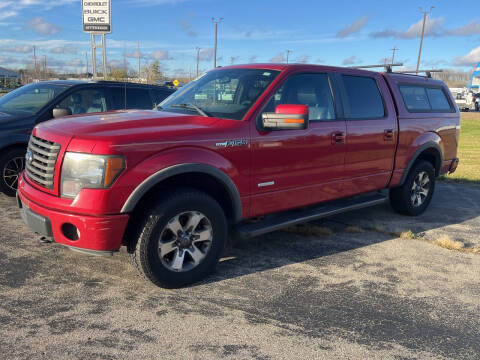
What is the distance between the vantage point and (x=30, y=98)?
6547 mm

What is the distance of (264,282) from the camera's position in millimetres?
3756

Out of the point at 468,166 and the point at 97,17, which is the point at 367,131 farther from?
the point at 97,17

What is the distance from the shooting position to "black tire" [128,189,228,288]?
10.9ft

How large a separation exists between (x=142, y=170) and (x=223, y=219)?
91 cm

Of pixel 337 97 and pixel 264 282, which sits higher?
pixel 337 97

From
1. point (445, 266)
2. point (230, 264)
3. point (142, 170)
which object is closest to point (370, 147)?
point (445, 266)

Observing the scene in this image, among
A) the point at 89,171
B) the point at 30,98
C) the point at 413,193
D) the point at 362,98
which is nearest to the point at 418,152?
the point at 413,193

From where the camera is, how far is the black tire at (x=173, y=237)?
331 cm

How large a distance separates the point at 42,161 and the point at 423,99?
509cm

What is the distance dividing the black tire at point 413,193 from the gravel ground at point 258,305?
1181 mm

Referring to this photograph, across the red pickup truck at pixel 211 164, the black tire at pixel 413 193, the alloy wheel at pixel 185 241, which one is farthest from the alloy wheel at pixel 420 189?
the alloy wheel at pixel 185 241

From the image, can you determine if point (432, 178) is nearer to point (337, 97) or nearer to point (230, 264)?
point (337, 97)

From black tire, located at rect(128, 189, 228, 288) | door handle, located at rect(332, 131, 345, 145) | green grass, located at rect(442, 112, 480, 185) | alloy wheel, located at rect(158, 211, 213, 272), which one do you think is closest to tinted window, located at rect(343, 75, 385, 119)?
door handle, located at rect(332, 131, 345, 145)

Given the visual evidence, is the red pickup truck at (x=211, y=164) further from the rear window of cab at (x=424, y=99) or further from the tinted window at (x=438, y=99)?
Result: the tinted window at (x=438, y=99)
